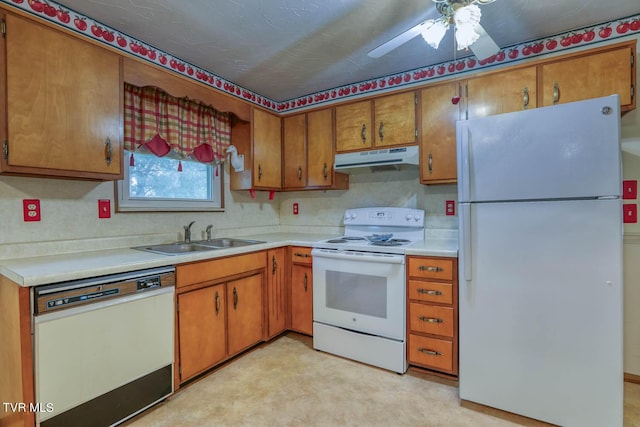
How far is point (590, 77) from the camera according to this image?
1940mm

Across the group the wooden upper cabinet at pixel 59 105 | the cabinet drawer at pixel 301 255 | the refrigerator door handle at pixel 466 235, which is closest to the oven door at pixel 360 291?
the cabinet drawer at pixel 301 255

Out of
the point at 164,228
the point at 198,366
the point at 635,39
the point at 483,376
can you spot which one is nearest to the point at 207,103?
the point at 164,228

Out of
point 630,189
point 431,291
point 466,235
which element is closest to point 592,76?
point 630,189

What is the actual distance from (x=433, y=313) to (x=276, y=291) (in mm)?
1257

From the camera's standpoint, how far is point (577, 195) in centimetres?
153

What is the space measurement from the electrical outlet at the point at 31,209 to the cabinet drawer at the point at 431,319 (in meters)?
Result: 2.39

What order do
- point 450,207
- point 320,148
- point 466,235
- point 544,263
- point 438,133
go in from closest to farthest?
point 544,263 → point 466,235 → point 438,133 → point 450,207 → point 320,148

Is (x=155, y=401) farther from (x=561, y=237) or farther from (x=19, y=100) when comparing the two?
(x=561, y=237)

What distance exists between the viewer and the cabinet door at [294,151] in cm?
310

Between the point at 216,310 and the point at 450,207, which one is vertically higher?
the point at 450,207

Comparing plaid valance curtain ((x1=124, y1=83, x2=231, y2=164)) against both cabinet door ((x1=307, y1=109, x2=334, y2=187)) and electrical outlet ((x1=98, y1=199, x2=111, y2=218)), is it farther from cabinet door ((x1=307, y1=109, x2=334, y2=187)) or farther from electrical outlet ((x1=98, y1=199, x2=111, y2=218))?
cabinet door ((x1=307, y1=109, x2=334, y2=187))

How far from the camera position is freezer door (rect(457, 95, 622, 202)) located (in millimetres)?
1477

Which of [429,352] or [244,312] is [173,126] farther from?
[429,352]

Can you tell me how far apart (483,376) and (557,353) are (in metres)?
0.39
